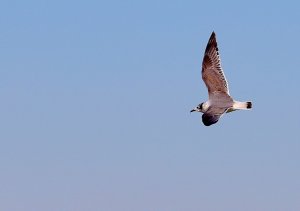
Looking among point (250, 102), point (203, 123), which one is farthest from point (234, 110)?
point (203, 123)

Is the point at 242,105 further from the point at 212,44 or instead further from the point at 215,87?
the point at 212,44

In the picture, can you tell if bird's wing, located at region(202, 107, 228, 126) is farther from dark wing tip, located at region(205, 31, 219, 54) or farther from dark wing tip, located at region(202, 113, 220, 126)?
dark wing tip, located at region(205, 31, 219, 54)

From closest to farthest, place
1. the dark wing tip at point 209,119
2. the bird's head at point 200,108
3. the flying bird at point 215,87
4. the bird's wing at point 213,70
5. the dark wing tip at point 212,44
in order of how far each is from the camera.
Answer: the dark wing tip at point 209,119
the flying bird at point 215,87
the bird's wing at point 213,70
the bird's head at point 200,108
the dark wing tip at point 212,44

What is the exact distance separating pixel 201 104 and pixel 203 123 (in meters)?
2.65

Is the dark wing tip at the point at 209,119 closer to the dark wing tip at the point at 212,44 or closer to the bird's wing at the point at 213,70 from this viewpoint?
the bird's wing at the point at 213,70

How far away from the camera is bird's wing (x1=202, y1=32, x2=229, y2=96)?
1767 centimetres

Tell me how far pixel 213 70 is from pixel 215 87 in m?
0.55

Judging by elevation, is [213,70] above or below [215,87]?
above

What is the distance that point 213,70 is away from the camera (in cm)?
1792

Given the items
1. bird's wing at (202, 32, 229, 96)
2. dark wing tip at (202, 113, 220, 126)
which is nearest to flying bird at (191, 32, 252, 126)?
bird's wing at (202, 32, 229, 96)

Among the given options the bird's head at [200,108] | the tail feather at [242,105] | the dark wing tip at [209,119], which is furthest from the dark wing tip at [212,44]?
the dark wing tip at [209,119]

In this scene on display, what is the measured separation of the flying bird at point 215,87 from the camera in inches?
659

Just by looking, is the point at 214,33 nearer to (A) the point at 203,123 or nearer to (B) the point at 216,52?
(B) the point at 216,52

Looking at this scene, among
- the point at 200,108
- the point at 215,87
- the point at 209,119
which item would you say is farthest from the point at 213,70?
the point at 209,119
